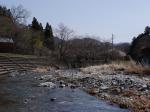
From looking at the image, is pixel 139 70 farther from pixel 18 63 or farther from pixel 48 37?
pixel 48 37

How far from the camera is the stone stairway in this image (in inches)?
1588

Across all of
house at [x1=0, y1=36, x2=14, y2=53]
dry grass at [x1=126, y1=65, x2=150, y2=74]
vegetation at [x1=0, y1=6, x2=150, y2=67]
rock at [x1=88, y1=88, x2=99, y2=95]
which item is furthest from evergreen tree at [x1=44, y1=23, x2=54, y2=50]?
rock at [x1=88, y1=88, x2=99, y2=95]

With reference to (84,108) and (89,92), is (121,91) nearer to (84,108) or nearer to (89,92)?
(89,92)

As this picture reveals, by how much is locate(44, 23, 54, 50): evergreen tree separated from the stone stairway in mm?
23388

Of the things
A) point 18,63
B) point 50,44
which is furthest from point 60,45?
point 18,63

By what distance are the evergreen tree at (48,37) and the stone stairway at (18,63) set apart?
2339 centimetres

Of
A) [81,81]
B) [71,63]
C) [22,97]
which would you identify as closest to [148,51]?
[71,63]

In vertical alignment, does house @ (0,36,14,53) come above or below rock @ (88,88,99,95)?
above

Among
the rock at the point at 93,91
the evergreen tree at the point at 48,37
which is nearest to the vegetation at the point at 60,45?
the evergreen tree at the point at 48,37

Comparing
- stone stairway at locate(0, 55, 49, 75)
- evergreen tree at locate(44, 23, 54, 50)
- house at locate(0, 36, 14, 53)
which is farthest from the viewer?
evergreen tree at locate(44, 23, 54, 50)

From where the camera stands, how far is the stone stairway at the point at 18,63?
132 feet

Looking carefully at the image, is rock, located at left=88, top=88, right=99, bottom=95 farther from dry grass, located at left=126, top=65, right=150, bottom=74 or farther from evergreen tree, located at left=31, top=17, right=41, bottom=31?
evergreen tree, located at left=31, top=17, right=41, bottom=31

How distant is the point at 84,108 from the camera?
50.5 feet

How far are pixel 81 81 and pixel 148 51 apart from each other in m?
24.3
